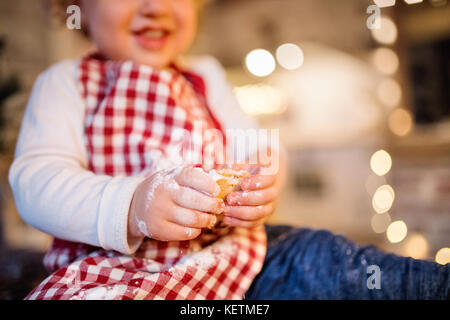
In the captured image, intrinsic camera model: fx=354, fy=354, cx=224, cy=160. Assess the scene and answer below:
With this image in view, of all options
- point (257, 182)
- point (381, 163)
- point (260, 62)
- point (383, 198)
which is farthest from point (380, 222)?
point (257, 182)

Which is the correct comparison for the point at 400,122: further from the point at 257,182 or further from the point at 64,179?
the point at 64,179

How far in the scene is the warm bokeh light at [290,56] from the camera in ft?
8.43

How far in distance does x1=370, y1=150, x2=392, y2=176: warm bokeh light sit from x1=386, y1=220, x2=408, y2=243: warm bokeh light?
436mm

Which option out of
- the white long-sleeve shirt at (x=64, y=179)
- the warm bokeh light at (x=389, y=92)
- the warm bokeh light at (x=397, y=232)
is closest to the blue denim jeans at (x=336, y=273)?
the white long-sleeve shirt at (x=64, y=179)

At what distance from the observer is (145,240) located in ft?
Answer: 1.67

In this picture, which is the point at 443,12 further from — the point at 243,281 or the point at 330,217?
the point at 243,281

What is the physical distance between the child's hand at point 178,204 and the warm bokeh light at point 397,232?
1277 millimetres

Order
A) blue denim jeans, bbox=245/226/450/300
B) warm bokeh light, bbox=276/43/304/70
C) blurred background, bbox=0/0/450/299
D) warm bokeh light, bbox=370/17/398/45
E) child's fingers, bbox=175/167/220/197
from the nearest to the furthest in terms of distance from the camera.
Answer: child's fingers, bbox=175/167/220/197
blue denim jeans, bbox=245/226/450/300
blurred background, bbox=0/0/450/299
warm bokeh light, bbox=370/17/398/45
warm bokeh light, bbox=276/43/304/70

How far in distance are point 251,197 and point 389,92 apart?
6.88ft

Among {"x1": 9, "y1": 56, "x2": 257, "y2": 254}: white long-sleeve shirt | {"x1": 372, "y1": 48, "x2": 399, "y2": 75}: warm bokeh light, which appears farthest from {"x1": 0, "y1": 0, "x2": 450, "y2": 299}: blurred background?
{"x1": 9, "y1": 56, "x2": 257, "y2": 254}: white long-sleeve shirt

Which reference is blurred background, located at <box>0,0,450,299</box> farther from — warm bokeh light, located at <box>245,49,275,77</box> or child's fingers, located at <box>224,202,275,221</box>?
child's fingers, located at <box>224,202,275,221</box>

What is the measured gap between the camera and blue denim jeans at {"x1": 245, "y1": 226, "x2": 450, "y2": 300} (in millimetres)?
504

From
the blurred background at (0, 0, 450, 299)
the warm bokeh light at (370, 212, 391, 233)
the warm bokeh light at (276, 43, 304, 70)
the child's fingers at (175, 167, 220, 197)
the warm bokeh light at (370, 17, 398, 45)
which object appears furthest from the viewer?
the warm bokeh light at (276, 43, 304, 70)

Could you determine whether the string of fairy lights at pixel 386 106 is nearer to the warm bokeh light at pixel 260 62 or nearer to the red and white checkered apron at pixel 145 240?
the warm bokeh light at pixel 260 62
